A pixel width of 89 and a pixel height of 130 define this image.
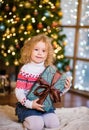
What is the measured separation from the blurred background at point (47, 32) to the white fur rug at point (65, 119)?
1.05 m

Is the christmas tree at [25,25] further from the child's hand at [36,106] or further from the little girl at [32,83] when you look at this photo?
the child's hand at [36,106]

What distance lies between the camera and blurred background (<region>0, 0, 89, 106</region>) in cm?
430

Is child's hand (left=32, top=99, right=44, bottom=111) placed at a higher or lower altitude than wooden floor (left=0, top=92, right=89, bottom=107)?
higher

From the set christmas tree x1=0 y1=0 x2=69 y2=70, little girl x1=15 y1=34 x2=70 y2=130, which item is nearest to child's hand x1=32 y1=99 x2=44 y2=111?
little girl x1=15 y1=34 x2=70 y2=130

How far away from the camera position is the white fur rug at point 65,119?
238cm

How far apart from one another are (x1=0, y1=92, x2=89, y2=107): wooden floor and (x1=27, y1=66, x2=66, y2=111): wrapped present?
122cm

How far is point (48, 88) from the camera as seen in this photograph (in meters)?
2.39

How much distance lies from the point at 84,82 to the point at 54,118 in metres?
2.27

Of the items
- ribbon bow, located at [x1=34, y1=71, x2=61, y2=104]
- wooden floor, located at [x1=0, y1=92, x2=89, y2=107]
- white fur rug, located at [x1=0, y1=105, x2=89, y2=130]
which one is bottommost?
wooden floor, located at [x1=0, y1=92, x2=89, y2=107]

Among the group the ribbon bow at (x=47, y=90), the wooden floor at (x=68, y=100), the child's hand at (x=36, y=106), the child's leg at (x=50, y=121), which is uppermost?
the ribbon bow at (x=47, y=90)

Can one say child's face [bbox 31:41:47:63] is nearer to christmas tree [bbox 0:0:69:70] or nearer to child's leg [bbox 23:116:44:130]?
child's leg [bbox 23:116:44:130]

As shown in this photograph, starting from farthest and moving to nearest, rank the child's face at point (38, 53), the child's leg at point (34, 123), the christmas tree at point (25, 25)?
1. the christmas tree at point (25, 25)
2. the child's face at point (38, 53)
3. the child's leg at point (34, 123)

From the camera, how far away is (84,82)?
4.61 metres

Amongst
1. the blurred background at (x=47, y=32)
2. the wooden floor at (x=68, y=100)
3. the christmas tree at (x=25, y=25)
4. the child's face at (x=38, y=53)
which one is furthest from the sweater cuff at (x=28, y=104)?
the christmas tree at (x=25, y=25)
